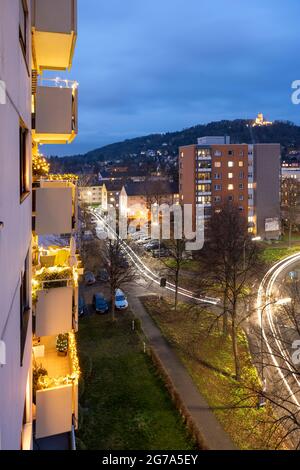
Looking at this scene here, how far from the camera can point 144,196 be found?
69.1 metres

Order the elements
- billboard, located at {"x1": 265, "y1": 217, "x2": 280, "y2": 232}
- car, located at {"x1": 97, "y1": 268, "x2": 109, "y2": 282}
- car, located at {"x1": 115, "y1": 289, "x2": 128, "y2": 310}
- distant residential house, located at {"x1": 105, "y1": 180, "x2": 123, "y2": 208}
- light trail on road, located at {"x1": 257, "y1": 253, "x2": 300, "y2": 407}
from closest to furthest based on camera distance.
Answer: light trail on road, located at {"x1": 257, "y1": 253, "x2": 300, "y2": 407}, car, located at {"x1": 115, "y1": 289, "x2": 128, "y2": 310}, car, located at {"x1": 97, "y1": 268, "x2": 109, "y2": 282}, billboard, located at {"x1": 265, "y1": 217, "x2": 280, "y2": 232}, distant residential house, located at {"x1": 105, "y1": 180, "x2": 123, "y2": 208}

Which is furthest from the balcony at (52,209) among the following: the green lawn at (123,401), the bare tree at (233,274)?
the bare tree at (233,274)

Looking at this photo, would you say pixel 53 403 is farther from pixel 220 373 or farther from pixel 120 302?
pixel 120 302

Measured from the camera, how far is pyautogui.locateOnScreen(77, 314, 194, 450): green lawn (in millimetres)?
13484

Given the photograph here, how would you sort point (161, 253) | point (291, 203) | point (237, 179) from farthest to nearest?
point (291, 203), point (237, 179), point (161, 253)

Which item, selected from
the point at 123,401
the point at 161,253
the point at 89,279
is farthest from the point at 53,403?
the point at 161,253

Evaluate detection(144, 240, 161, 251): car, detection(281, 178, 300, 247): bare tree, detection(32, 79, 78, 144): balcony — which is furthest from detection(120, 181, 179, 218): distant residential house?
detection(32, 79, 78, 144): balcony

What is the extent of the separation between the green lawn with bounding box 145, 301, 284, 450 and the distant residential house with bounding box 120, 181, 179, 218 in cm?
3925

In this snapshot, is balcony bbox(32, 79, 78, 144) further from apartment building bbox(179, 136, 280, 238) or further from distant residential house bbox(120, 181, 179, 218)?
distant residential house bbox(120, 181, 179, 218)

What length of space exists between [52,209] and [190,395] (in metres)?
11.4

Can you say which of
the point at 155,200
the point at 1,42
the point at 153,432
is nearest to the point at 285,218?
the point at 155,200

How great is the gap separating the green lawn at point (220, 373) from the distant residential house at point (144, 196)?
39.3 metres

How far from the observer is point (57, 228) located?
7926 mm
